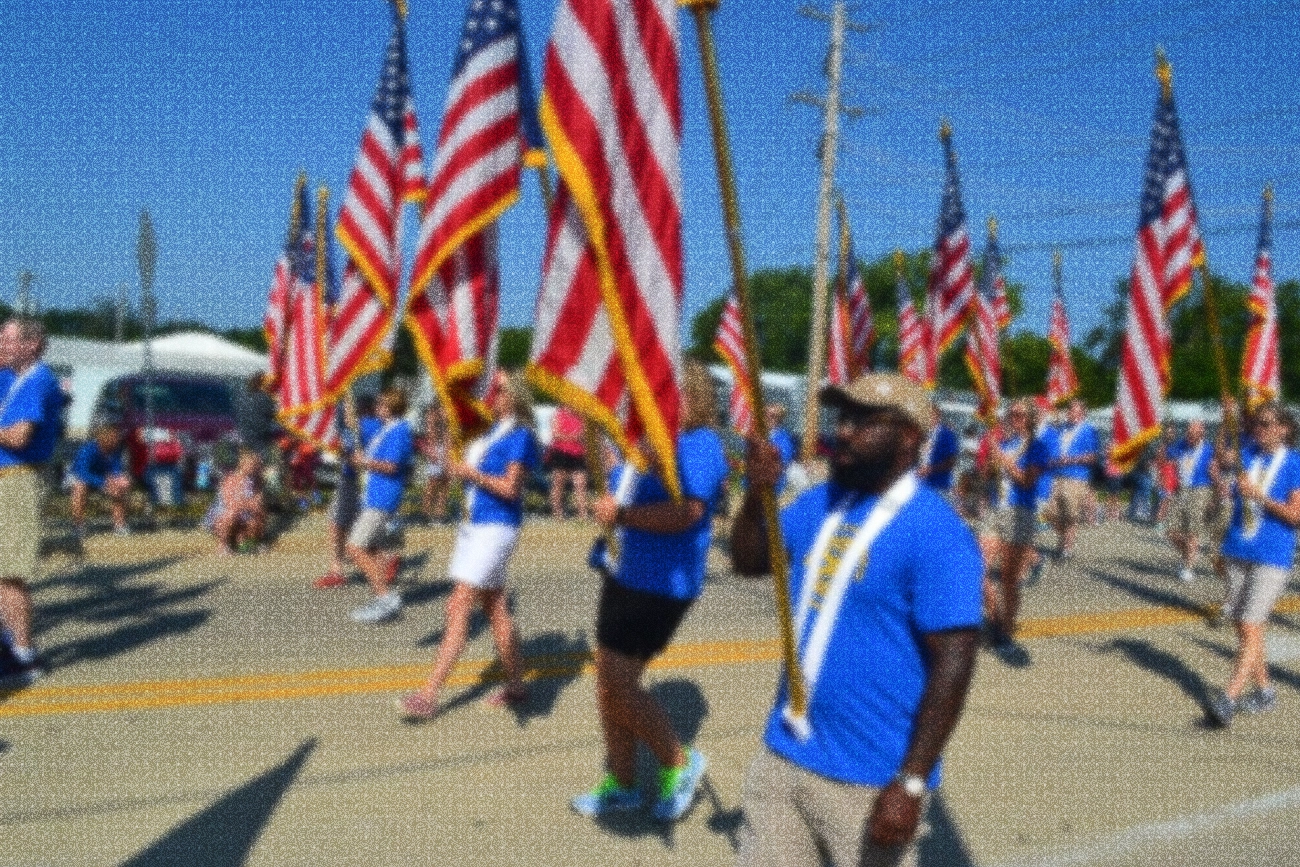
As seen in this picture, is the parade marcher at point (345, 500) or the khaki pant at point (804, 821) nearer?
the khaki pant at point (804, 821)

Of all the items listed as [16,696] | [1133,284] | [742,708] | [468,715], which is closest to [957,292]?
[1133,284]

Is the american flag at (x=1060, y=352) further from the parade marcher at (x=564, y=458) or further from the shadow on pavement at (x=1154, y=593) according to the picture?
the parade marcher at (x=564, y=458)

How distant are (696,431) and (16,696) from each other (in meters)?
4.41

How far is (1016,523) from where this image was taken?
25.5ft

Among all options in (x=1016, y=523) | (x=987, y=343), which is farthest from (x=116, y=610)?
(x=987, y=343)

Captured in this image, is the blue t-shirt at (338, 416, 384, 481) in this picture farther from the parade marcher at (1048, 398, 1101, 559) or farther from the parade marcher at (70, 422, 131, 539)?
the parade marcher at (1048, 398, 1101, 559)

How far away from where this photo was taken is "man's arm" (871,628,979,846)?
2.35m

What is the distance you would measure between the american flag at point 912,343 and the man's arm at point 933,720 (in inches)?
364

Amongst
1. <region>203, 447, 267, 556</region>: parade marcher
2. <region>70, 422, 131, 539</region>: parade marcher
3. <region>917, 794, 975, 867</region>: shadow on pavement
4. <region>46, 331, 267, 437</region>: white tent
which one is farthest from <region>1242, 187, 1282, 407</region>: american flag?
<region>46, 331, 267, 437</region>: white tent

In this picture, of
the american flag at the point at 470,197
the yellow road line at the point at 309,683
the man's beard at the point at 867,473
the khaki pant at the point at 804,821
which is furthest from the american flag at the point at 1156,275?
the khaki pant at the point at 804,821

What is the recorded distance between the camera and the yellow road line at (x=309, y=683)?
5695 millimetres

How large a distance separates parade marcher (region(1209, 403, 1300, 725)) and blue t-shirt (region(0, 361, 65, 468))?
6845 mm

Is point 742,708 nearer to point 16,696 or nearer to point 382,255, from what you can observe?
point 382,255

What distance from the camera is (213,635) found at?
7473 mm
